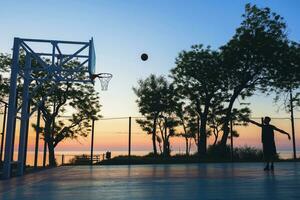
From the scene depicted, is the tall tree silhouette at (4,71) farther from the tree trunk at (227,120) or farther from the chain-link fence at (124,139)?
the tree trunk at (227,120)

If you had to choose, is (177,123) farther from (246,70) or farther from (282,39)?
(282,39)

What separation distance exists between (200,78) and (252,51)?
4637 millimetres

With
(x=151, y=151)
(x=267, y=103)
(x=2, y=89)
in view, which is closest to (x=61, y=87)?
(x=2, y=89)

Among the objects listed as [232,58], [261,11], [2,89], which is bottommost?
[2,89]

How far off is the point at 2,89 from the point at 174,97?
16.4 meters

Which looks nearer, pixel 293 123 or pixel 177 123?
pixel 293 123

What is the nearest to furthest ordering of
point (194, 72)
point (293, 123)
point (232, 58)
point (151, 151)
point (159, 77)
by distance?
point (293, 123)
point (232, 58)
point (194, 72)
point (151, 151)
point (159, 77)

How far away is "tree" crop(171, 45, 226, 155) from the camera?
2777 cm

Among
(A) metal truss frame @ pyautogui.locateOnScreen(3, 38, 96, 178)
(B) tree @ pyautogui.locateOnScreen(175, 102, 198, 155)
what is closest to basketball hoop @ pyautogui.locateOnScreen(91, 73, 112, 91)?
(A) metal truss frame @ pyautogui.locateOnScreen(3, 38, 96, 178)

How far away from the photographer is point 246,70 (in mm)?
27359

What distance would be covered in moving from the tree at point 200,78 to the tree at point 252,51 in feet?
3.08

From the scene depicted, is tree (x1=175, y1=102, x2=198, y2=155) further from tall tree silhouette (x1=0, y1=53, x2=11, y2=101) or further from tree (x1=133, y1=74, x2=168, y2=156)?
tall tree silhouette (x1=0, y1=53, x2=11, y2=101)

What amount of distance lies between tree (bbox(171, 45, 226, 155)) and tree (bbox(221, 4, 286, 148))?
939 mm

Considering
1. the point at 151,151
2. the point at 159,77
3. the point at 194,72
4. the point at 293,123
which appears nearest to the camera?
the point at 293,123
